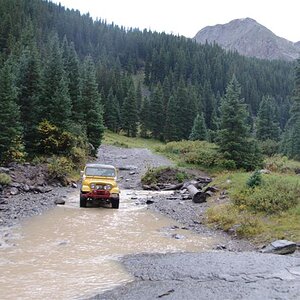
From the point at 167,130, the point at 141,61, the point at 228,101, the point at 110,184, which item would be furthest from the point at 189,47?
the point at 110,184

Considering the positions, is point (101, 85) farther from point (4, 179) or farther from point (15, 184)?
point (4, 179)

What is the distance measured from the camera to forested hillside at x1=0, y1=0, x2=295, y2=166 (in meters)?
33.4

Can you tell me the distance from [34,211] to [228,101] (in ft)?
73.9

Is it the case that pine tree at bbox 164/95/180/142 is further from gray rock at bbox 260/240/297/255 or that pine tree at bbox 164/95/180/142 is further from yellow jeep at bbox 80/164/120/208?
gray rock at bbox 260/240/297/255

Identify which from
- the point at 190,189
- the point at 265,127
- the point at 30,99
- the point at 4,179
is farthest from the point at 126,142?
the point at 4,179

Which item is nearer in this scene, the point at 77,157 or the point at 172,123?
the point at 77,157

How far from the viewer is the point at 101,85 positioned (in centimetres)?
11394

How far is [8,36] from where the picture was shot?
9838 centimetres

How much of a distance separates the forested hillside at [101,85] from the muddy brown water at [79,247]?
13.6m

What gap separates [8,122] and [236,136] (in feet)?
64.1

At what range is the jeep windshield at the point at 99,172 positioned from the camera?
2223 centimetres

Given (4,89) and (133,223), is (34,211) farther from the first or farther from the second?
(4,89)

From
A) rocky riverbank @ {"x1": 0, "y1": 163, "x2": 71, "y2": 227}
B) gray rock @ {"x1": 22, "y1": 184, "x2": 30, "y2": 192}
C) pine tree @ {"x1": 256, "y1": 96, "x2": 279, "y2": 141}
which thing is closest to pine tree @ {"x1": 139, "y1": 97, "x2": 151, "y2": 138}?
pine tree @ {"x1": 256, "y1": 96, "x2": 279, "y2": 141}

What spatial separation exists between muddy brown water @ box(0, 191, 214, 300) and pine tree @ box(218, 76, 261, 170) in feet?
52.2
